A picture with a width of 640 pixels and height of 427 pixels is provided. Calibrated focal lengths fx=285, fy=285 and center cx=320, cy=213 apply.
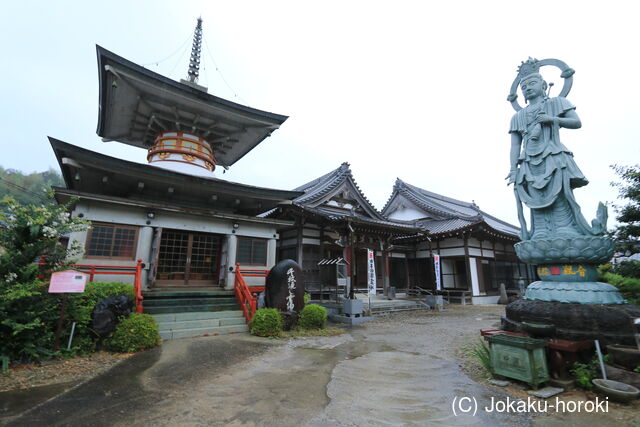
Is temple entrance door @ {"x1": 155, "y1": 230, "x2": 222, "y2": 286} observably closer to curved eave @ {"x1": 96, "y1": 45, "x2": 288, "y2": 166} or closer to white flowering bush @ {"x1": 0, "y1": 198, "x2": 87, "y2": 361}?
white flowering bush @ {"x1": 0, "y1": 198, "x2": 87, "y2": 361}

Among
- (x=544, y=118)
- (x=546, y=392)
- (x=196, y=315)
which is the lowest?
(x=546, y=392)

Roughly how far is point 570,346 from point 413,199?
2237cm

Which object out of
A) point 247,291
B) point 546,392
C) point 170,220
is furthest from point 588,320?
point 170,220

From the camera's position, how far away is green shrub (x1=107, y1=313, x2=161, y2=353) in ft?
21.9

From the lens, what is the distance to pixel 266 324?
28.2ft

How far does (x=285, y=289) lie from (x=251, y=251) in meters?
3.39

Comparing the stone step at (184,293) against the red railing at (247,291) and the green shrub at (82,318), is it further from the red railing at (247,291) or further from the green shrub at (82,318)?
the green shrub at (82,318)

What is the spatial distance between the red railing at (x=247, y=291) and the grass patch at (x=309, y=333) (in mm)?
1354

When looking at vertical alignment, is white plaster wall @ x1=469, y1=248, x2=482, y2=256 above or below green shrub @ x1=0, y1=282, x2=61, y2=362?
above

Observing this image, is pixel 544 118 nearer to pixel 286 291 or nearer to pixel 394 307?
pixel 286 291

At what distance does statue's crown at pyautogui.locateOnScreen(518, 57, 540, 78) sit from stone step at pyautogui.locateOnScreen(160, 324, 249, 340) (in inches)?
444

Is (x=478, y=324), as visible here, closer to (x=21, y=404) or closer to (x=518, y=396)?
(x=518, y=396)

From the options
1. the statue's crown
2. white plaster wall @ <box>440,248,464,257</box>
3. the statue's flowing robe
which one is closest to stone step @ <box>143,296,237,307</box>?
the statue's flowing robe

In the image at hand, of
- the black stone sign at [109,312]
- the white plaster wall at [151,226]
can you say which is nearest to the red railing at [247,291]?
the white plaster wall at [151,226]
